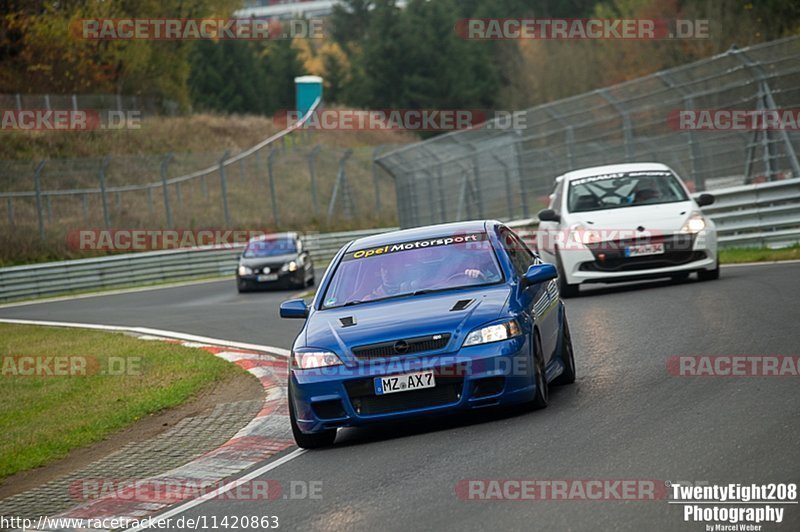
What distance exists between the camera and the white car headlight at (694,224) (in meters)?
16.2

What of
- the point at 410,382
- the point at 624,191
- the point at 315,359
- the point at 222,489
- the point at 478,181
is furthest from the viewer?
the point at 478,181

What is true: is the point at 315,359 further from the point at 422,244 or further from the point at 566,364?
the point at 566,364

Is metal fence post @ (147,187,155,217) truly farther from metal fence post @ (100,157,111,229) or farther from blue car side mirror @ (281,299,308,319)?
blue car side mirror @ (281,299,308,319)

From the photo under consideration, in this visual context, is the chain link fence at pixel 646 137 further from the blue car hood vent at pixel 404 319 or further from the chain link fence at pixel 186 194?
the blue car hood vent at pixel 404 319

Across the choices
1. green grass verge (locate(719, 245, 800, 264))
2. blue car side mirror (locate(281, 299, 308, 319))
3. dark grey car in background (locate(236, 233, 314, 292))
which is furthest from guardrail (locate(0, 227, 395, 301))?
blue car side mirror (locate(281, 299, 308, 319))

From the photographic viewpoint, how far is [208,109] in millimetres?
87875

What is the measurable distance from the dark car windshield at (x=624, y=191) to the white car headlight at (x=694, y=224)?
60cm

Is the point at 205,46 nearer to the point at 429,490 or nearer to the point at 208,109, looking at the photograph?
the point at 208,109

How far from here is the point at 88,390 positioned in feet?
45.6

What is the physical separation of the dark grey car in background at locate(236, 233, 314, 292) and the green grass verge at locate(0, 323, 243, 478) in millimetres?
11005

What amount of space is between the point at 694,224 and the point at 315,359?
851 cm

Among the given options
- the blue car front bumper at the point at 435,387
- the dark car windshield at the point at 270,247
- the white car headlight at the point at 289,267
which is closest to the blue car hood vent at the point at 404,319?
the blue car front bumper at the point at 435,387

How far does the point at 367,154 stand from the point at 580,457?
47.7m

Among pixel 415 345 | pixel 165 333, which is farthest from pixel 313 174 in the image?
pixel 415 345
